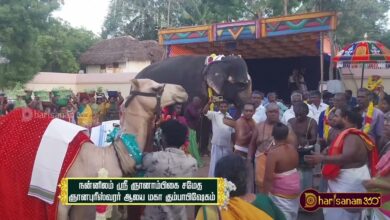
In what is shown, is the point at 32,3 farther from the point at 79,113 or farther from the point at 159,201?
the point at 159,201

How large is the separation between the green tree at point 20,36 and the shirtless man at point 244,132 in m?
15.0

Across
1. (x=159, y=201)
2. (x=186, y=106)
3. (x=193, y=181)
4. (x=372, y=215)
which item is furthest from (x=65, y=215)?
(x=186, y=106)

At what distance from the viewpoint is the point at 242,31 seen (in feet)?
43.7

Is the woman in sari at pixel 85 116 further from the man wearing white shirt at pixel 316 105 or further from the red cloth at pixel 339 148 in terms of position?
the red cloth at pixel 339 148

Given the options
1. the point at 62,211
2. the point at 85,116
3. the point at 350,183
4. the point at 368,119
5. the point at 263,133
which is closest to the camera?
the point at 62,211

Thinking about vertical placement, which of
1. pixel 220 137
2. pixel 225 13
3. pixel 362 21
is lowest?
pixel 220 137

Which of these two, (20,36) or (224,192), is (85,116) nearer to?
(224,192)

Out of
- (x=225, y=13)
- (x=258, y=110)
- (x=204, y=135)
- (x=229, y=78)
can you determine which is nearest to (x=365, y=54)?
(x=229, y=78)

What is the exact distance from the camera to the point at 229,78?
796cm

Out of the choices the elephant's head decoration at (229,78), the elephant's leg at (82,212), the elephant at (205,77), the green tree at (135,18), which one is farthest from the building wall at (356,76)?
the green tree at (135,18)

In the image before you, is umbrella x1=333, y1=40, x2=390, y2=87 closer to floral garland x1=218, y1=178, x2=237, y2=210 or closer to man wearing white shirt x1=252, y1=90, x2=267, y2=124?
man wearing white shirt x1=252, y1=90, x2=267, y2=124

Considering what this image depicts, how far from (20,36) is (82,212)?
17.2 m

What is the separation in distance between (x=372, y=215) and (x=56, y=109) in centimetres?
852

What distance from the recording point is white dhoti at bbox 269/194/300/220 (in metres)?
4.15
